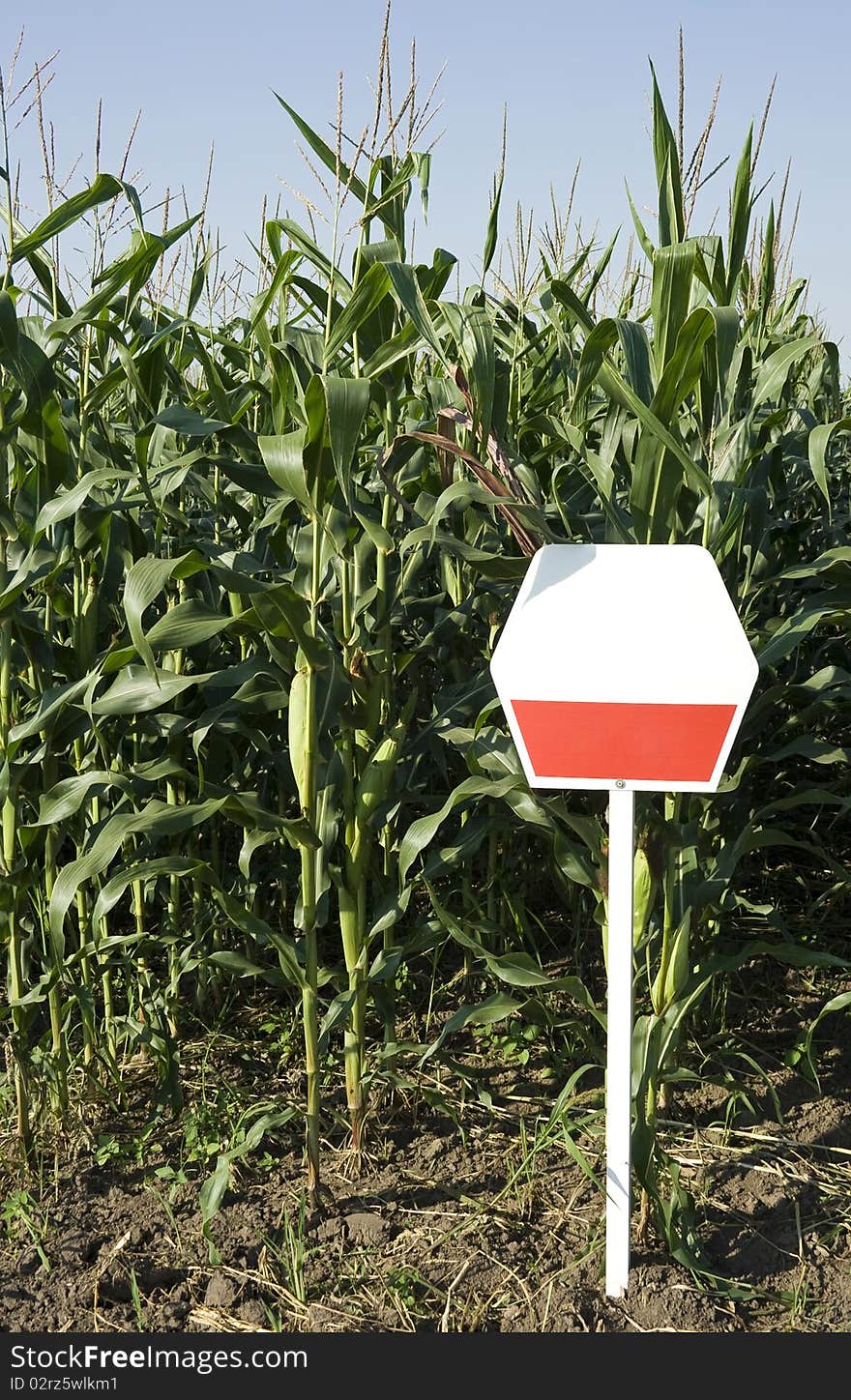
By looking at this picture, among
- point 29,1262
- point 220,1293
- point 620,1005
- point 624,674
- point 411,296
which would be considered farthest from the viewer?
point 29,1262

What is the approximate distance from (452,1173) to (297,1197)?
0.38 m

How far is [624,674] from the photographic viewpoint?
1955 mm

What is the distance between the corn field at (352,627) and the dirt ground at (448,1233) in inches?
4.5

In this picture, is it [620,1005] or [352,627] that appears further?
[352,627]

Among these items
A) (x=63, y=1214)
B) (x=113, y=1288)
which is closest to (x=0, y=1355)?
(x=113, y=1288)

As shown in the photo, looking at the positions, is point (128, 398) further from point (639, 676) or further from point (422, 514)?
point (639, 676)

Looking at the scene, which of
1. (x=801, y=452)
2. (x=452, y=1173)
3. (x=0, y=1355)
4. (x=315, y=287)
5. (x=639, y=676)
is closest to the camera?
(x=639, y=676)

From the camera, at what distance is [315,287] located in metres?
2.56

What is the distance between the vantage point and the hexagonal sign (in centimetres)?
194

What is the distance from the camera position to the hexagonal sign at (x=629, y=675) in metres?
1.94

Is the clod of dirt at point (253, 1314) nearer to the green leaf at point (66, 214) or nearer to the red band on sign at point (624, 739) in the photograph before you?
the red band on sign at point (624, 739)

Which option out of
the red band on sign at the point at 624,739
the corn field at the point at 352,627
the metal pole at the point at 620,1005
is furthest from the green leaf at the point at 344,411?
the metal pole at the point at 620,1005

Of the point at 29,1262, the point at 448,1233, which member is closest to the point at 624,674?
the point at 448,1233

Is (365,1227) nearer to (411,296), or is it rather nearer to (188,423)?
(188,423)
